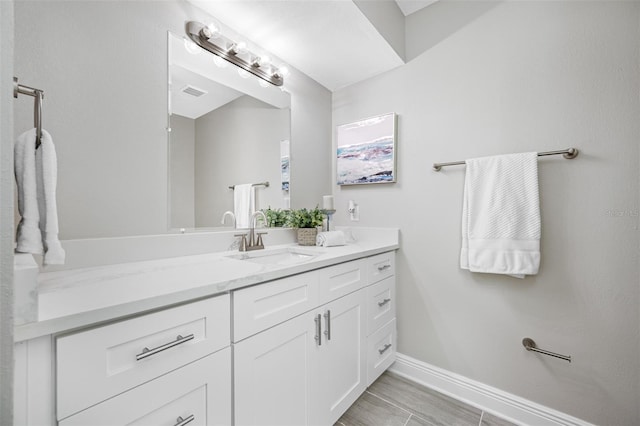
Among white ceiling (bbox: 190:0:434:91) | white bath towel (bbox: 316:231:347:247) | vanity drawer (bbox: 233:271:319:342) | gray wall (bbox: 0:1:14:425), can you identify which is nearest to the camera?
gray wall (bbox: 0:1:14:425)

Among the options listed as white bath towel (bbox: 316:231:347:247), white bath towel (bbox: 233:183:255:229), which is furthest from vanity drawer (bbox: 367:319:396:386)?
white bath towel (bbox: 233:183:255:229)

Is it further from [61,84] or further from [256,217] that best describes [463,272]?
[61,84]

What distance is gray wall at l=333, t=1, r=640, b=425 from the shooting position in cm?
118

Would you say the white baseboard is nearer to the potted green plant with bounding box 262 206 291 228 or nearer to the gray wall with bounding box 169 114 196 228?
the potted green plant with bounding box 262 206 291 228

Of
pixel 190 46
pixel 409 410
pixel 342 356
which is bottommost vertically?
pixel 409 410

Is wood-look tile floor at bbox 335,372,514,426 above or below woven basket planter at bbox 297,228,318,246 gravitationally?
below

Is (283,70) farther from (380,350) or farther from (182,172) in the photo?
(380,350)

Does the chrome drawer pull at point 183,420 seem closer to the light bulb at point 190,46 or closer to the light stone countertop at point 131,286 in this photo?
the light stone countertop at point 131,286

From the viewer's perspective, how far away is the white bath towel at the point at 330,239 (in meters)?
1.71

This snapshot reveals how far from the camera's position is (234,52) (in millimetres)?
1489

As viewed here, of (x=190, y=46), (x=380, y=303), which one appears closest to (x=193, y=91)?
(x=190, y=46)

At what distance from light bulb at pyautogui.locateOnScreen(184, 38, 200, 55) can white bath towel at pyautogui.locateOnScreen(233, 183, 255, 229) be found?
720 mm

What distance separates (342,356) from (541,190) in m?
1.34

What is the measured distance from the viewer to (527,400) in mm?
1382
